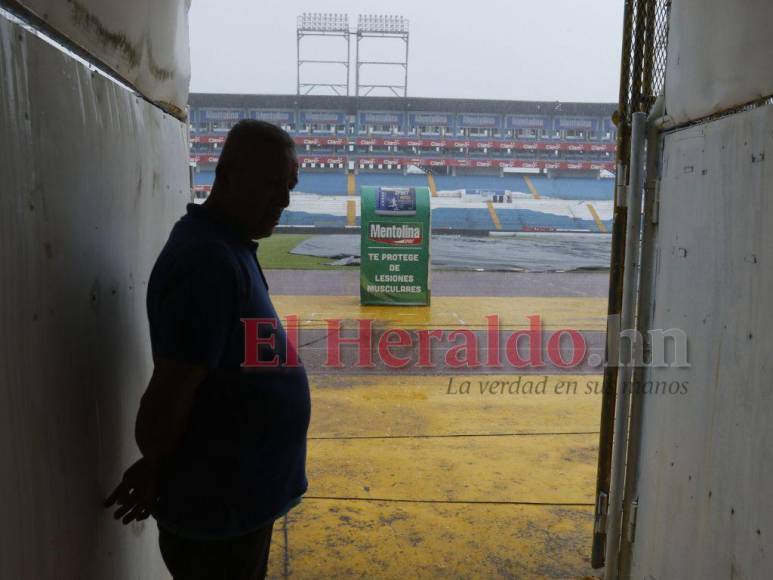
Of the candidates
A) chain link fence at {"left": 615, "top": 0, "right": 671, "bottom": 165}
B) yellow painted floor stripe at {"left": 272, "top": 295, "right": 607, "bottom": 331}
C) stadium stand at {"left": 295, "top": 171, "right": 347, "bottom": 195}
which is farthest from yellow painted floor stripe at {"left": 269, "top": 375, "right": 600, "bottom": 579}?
stadium stand at {"left": 295, "top": 171, "right": 347, "bottom": 195}

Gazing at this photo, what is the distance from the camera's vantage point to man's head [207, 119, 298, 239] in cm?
175

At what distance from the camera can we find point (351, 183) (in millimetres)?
37188

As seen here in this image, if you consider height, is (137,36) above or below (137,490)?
above

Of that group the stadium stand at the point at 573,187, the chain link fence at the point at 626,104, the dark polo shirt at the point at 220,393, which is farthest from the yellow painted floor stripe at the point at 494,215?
the dark polo shirt at the point at 220,393

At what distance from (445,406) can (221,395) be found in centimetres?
410

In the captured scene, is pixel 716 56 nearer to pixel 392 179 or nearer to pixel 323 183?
pixel 323 183

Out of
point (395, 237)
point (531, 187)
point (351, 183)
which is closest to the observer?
point (395, 237)

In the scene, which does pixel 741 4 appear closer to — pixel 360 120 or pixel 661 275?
pixel 661 275

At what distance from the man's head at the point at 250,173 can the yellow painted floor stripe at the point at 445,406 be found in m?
3.29

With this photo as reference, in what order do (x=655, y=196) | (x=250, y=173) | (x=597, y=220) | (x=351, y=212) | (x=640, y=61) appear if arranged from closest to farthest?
(x=250, y=173) → (x=655, y=196) → (x=640, y=61) → (x=597, y=220) → (x=351, y=212)

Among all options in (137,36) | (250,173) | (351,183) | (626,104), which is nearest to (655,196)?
(626,104)

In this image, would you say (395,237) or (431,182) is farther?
(431,182)

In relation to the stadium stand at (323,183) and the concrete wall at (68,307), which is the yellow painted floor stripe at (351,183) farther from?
the concrete wall at (68,307)

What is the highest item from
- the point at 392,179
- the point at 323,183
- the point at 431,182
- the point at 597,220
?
the point at 392,179
